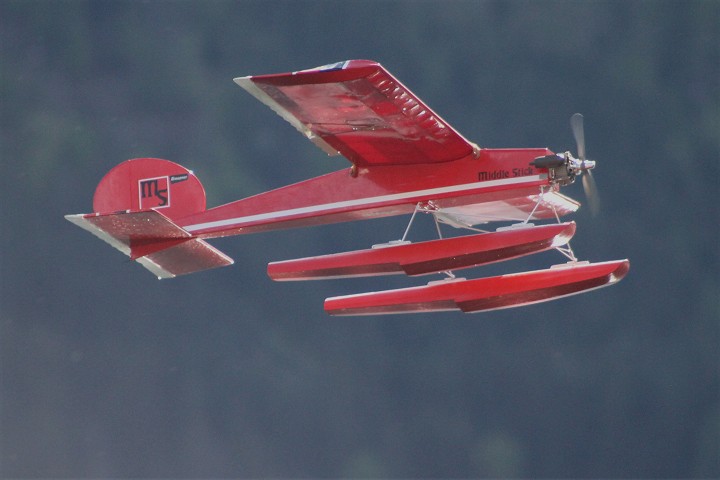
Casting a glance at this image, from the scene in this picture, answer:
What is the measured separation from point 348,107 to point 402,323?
657cm

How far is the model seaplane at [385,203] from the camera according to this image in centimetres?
1278

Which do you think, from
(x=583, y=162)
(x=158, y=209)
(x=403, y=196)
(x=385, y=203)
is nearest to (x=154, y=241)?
(x=158, y=209)

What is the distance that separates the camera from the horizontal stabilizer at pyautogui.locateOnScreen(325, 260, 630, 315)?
42.8ft

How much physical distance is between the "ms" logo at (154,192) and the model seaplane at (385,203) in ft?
0.04

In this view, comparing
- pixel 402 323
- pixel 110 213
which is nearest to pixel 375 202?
pixel 110 213

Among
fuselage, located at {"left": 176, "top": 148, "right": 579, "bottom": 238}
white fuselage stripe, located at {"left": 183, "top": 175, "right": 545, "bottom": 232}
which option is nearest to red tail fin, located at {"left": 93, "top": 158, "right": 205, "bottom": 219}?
fuselage, located at {"left": 176, "top": 148, "right": 579, "bottom": 238}

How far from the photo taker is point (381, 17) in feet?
63.6

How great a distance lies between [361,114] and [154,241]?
10.9 ft

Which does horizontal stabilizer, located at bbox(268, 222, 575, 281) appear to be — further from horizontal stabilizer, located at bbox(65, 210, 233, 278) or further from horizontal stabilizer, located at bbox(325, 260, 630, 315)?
horizontal stabilizer, located at bbox(65, 210, 233, 278)

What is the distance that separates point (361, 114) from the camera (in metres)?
12.9

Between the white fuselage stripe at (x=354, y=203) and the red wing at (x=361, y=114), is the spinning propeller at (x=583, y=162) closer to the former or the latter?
the white fuselage stripe at (x=354, y=203)

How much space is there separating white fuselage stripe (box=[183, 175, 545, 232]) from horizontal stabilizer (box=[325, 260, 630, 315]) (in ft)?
3.25

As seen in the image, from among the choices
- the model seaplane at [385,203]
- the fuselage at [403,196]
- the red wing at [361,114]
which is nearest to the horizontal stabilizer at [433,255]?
the model seaplane at [385,203]

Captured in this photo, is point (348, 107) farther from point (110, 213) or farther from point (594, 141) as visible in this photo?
point (594, 141)
